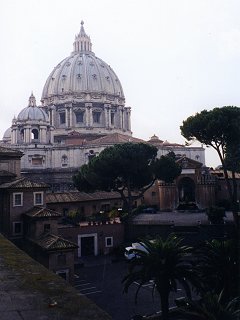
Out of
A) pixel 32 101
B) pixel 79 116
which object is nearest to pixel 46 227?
pixel 32 101

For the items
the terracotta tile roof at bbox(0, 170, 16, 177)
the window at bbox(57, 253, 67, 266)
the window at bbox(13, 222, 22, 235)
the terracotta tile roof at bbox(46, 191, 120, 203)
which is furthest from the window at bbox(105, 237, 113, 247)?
the terracotta tile roof at bbox(0, 170, 16, 177)

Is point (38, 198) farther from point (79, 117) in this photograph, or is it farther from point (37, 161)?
point (79, 117)

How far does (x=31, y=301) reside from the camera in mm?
4297

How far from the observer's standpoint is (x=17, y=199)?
28000 millimetres

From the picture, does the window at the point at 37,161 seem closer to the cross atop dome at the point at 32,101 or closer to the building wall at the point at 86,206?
the cross atop dome at the point at 32,101

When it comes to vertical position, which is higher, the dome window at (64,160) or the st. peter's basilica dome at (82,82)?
the st. peter's basilica dome at (82,82)

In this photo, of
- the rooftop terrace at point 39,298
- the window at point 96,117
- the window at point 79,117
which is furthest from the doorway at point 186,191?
the rooftop terrace at point 39,298

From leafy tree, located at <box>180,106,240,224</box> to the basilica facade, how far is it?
994 inches

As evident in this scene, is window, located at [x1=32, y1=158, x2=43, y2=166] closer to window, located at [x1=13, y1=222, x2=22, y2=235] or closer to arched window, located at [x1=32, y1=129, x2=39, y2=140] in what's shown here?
arched window, located at [x1=32, y1=129, x2=39, y2=140]

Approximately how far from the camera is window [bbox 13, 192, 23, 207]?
2790 cm

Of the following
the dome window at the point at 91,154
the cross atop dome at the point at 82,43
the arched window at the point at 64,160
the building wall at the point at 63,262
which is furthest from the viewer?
the cross atop dome at the point at 82,43

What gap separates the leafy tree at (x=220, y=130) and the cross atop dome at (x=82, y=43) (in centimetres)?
7193

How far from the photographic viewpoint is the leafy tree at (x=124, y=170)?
35.1 m

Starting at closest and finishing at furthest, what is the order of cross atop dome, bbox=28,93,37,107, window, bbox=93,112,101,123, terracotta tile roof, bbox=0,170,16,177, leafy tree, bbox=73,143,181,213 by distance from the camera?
terracotta tile roof, bbox=0,170,16,177 < leafy tree, bbox=73,143,181,213 < cross atop dome, bbox=28,93,37,107 < window, bbox=93,112,101,123
